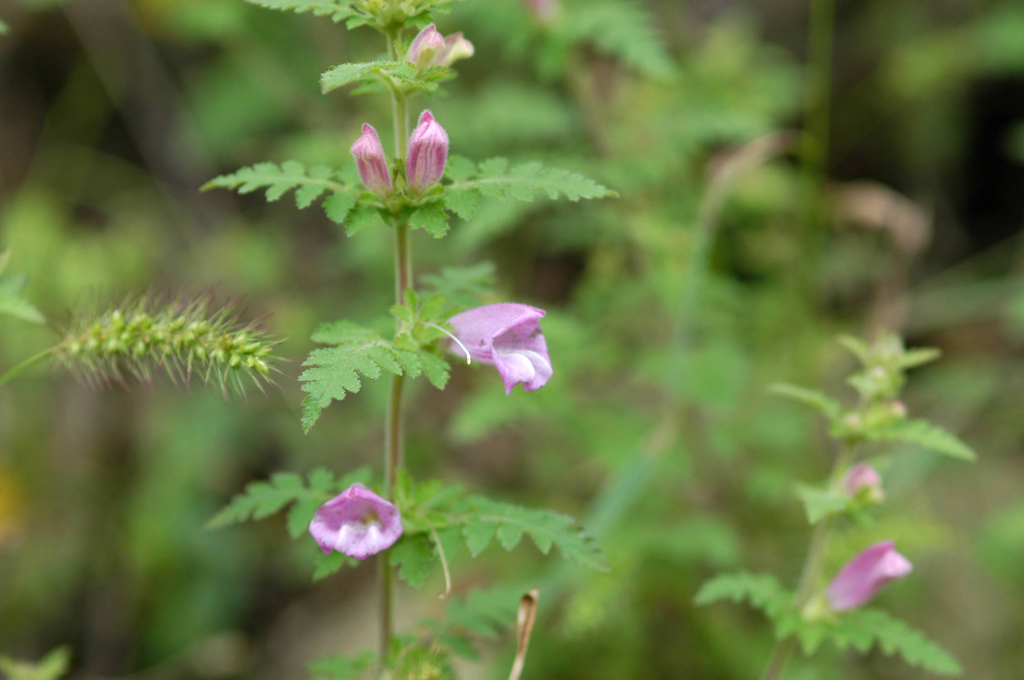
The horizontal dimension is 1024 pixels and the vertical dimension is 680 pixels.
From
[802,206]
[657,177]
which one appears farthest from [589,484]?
[802,206]

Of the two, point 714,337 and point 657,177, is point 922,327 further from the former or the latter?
point 657,177

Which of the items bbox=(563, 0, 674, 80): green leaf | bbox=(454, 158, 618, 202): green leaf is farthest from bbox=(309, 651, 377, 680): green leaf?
bbox=(563, 0, 674, 80): green leaf

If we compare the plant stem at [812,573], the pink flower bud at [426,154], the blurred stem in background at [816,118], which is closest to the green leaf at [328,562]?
the pink flower bud at [426,154]

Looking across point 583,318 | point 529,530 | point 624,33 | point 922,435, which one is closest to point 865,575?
point 922,435

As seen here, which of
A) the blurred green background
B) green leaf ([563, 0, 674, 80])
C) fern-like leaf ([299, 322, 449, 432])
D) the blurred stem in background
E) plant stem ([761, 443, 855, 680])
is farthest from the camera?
the blurred stem in background

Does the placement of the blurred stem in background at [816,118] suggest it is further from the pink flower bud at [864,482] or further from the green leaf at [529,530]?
the green leaf at [529,530]

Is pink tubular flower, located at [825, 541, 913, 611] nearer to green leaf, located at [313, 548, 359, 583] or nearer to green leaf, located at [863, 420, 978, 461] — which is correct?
green leaf, located at [863, 420, 978, 461]
